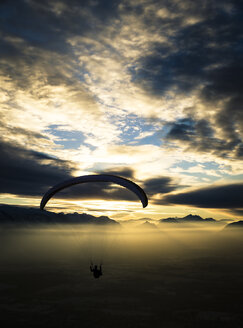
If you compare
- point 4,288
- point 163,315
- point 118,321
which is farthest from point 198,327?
point 4,288

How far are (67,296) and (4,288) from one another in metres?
30.1

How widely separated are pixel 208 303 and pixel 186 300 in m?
6.17

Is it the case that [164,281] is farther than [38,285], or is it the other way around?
[164,281]

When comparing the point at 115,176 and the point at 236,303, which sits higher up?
the point at 115,176

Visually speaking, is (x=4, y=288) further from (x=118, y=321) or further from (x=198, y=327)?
(x=198, y=327)

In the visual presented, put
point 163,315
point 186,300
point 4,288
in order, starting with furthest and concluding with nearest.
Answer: point 4,288, point 186,300, point 163,315

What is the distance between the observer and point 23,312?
56.4m

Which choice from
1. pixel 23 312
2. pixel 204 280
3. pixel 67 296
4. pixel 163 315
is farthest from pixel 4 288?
pixel 204 280

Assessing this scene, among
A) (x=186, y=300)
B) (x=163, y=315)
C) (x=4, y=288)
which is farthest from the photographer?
(x=4, y=288)

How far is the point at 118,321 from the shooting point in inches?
1951

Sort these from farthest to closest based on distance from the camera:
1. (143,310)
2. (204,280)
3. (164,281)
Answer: (204,280)
(164,281)
(143,310)

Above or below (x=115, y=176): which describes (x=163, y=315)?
below

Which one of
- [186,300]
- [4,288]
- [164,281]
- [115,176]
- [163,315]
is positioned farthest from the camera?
[164,281]

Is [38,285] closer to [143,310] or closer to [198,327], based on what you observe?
[143,310]
